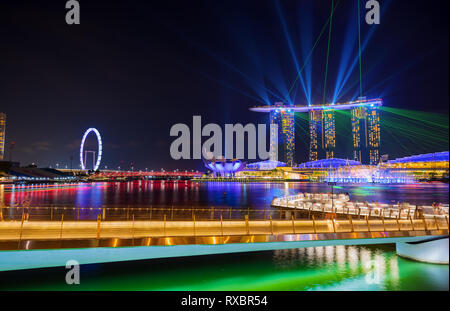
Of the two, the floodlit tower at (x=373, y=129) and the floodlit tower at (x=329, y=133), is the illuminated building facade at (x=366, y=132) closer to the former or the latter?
the floodlit tower at (x=373, y=129)

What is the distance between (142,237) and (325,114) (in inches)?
7117

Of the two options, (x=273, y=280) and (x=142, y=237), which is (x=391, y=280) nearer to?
(x=273, y=280)

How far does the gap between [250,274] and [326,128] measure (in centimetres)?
17494

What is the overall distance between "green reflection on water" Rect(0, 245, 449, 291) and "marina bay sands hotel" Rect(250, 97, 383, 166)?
503ft

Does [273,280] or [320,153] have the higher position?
[320,153]

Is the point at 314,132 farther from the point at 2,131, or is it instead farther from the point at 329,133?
the point at 2,131

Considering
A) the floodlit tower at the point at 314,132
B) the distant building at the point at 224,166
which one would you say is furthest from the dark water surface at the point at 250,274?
the floodlit tower at the point at 314,132

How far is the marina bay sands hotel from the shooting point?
156 metres

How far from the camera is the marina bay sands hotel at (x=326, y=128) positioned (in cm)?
15650

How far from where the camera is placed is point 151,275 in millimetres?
12781

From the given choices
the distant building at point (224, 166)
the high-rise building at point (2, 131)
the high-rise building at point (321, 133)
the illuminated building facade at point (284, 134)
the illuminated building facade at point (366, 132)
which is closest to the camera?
the high-rise building at point (2, 131)

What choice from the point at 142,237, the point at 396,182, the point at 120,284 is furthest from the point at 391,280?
the point at 396,182

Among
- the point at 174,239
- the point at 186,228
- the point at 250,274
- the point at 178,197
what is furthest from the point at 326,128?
the point at 174,239

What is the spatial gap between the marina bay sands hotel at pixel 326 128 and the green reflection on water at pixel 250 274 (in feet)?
503
